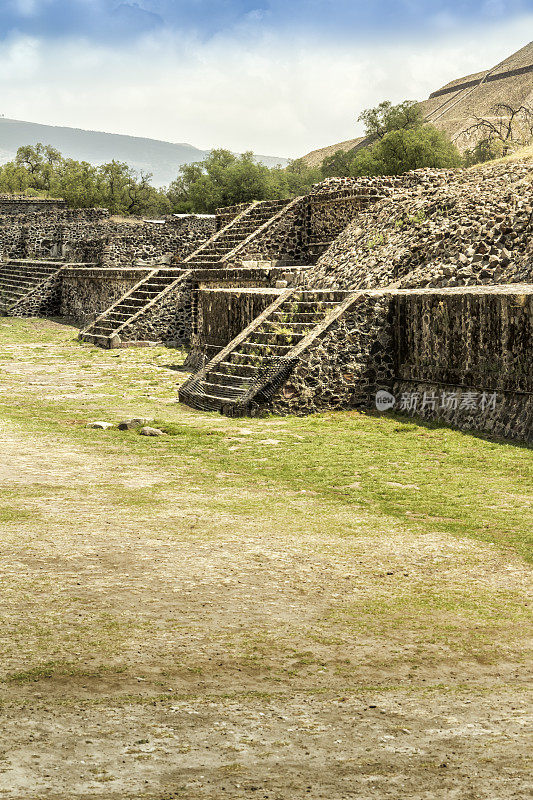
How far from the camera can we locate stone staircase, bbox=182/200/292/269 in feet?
79.6

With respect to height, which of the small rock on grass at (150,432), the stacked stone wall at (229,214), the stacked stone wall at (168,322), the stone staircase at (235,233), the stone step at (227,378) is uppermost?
the stacked stone wall at (229,214)

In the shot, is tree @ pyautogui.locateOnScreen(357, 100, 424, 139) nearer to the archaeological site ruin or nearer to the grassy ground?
the archaeological site ruin

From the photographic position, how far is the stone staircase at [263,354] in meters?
11.4

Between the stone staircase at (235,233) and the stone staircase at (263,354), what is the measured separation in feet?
35.5

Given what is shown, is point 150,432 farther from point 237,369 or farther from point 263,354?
point 263,354

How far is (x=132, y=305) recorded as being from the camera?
2398cm

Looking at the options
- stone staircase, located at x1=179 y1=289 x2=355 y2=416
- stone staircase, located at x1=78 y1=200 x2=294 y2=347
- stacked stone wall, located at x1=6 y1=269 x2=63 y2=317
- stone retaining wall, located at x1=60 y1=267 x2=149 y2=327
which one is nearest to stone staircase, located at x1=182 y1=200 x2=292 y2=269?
stone staircase, located at x1=78 y1=200 x2=294 y2=347

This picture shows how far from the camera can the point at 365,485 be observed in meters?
7.70

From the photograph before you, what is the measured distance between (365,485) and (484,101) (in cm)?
9792

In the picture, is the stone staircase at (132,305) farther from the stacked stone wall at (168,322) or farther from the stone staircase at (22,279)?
the stone staircase at (22,279)
